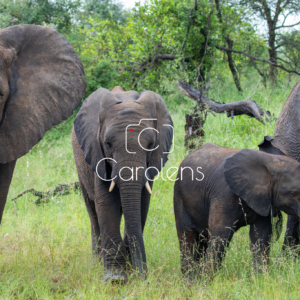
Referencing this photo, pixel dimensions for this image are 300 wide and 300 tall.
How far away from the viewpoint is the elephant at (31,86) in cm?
314

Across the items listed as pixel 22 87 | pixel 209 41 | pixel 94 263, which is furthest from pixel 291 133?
pixel 209 41

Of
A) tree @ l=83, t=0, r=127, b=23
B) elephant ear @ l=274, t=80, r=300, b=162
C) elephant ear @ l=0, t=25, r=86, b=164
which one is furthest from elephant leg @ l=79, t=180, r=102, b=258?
tree @ l=83, t=0, r=127, b=23

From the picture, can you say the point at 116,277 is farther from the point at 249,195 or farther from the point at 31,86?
the point at 31,86

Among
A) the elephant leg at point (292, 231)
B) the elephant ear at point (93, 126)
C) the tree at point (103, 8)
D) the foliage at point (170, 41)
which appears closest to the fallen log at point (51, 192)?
the elephant ear at point (93, 126)

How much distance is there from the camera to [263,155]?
3602 mm

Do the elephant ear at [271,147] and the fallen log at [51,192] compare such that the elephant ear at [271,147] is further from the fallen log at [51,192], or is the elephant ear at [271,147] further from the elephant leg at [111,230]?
the fallen log at [51,192]

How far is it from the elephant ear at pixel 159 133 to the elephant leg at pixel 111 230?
0.37m

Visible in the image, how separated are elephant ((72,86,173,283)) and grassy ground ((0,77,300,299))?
25 cm

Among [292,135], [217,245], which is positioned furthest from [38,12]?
[217,245]

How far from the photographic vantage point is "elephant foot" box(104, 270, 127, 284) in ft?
11.9

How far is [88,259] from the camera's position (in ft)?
13.6

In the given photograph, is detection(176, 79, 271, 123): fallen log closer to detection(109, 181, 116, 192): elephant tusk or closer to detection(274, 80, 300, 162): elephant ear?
detection(274, 80, 300, 162): elephant ear

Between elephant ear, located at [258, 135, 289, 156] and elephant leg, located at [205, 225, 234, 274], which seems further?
elephant ear, located at [258, 135, 289, 156]

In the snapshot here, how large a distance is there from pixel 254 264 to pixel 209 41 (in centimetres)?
716
